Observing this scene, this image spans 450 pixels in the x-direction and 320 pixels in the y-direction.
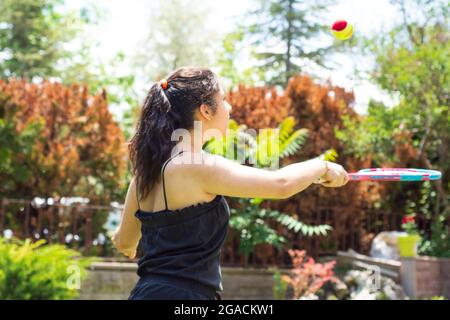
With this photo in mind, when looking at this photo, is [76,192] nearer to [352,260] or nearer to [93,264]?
[93,264]

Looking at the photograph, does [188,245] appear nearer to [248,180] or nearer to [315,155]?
[248,180]

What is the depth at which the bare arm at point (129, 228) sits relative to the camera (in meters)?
2.55

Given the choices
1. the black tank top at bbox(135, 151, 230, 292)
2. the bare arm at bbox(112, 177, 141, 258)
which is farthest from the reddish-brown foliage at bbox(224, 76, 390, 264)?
the black tank top at bbox(135, 151, 230, 292)

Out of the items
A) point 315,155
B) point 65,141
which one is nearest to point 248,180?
point 65,141

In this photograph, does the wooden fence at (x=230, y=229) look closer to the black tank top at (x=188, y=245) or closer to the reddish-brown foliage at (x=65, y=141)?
the reddish-brown foliage at (x=65, y=141)

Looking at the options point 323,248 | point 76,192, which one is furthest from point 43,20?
point 323,248

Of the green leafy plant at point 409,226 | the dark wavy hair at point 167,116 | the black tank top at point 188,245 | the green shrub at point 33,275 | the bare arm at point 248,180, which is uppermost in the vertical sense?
the dark wavy hair at point 167,116

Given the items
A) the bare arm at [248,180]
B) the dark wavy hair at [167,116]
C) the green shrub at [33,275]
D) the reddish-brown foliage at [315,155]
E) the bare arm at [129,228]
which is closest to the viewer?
the bare arm at [248,180]

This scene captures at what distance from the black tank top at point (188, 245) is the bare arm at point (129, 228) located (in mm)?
195

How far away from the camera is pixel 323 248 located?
11.2 metres

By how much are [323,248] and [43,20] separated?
572 inches

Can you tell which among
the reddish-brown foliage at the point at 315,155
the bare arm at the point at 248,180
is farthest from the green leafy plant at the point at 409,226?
the bare arm at the point at 248,180

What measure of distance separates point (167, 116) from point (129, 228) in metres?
0.52

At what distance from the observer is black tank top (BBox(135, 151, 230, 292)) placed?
2295mm
